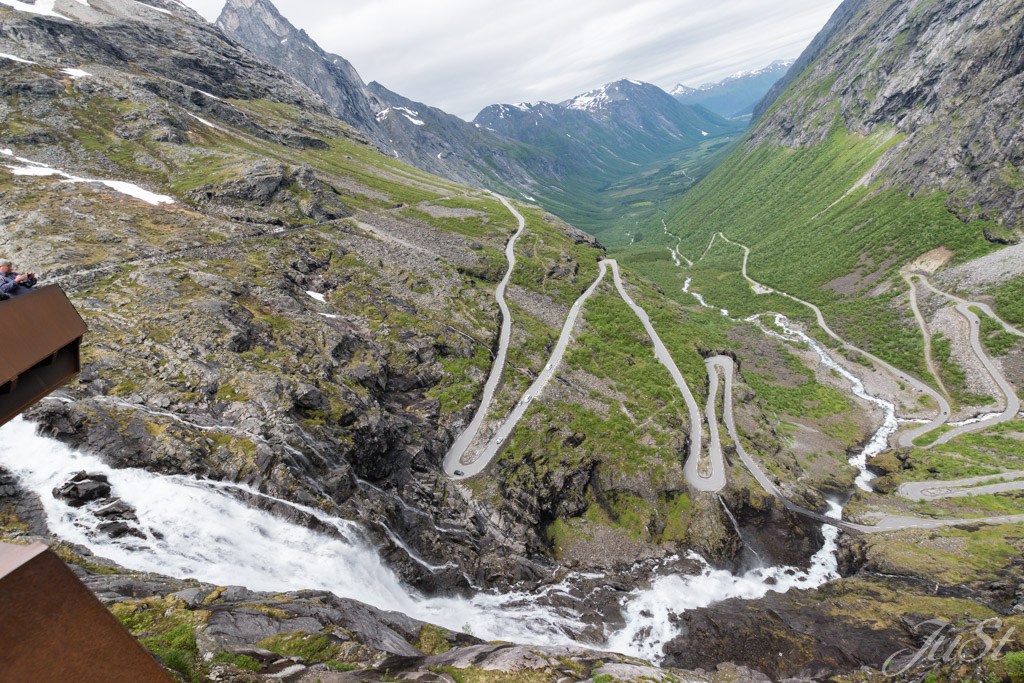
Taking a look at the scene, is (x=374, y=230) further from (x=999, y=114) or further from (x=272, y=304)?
(x=999, y=114)

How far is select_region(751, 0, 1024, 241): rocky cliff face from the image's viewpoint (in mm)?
96625

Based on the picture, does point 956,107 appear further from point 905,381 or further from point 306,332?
point 306,332

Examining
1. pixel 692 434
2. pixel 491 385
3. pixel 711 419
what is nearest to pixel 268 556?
pixel 491 385

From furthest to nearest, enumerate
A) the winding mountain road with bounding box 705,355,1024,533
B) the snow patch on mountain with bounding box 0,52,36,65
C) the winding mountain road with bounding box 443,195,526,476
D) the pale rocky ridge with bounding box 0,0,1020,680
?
the snow patch on mountain with bounding box 0,52,36,65 → the winding mountain road with bounding box 443,195,526,476 → the winding mountain road with bounding box 705,355,1024,533 → the pale rocky ridge with bounding box 0,0,1020,680

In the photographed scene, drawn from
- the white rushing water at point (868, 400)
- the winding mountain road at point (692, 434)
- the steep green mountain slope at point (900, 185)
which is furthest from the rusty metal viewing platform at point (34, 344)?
the steep green mountain slope at point (900, 185)

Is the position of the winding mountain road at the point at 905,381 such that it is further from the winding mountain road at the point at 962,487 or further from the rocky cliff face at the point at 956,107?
the rocky cliff face at the point at 956,107

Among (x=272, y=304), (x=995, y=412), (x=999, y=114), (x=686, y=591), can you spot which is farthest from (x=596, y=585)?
(x=999, y=114)

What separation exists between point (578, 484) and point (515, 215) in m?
80.1

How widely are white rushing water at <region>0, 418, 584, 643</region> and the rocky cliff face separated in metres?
134

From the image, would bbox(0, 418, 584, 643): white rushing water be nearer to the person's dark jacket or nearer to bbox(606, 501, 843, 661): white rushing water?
bbox(606, 501, 843, 661): white rushing water

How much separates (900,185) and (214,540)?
176 meters

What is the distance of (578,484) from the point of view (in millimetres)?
46844

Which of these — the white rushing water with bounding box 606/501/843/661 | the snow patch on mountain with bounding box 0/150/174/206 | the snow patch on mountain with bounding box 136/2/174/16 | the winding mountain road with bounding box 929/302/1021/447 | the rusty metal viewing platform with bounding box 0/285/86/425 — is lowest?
the white rushing water with bounding box 606/501/843/661

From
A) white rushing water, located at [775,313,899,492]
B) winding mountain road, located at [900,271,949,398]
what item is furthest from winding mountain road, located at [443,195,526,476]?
winding mountain road, located at [900,271,949,398]
